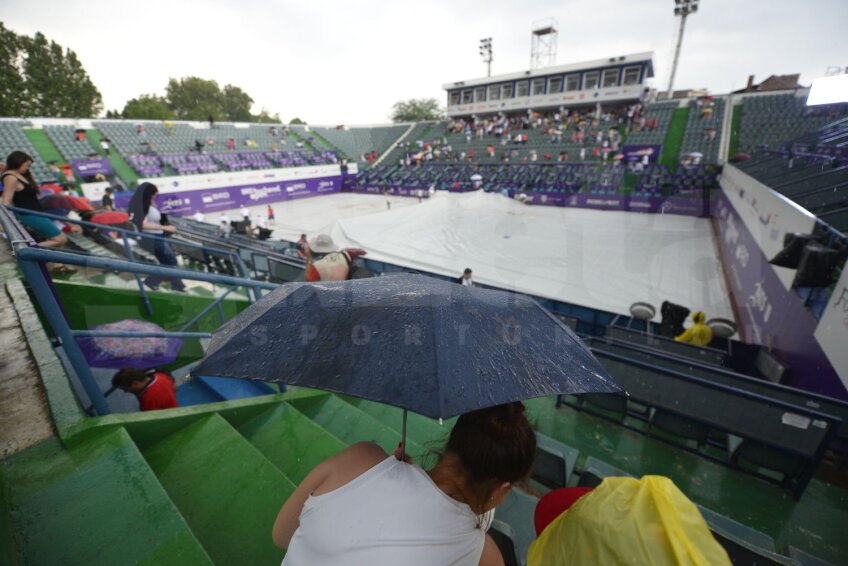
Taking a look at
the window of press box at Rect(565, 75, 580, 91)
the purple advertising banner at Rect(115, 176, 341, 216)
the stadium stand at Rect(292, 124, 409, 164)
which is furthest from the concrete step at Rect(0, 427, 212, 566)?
the window of press box at Rect(565, 75, 580, 91)

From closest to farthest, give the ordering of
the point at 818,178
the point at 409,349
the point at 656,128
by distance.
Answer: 1. the point at 409,349
2. the point at 818,178
3. the point at 656,128

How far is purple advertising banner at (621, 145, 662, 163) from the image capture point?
78.2 feet

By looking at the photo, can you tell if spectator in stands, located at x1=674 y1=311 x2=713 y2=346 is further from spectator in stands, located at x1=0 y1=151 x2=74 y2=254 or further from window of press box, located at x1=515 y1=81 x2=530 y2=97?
window of press box, located at x1=515 y1=81 x2=530 y2=97

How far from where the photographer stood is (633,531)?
88 centimetres

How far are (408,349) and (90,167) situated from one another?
2622cm

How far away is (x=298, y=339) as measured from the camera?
134 centimetres

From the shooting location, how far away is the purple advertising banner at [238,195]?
1973 centimetres

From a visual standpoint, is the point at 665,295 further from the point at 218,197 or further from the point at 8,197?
the point at 218,197

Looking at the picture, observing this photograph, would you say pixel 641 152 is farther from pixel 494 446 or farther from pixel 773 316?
pixel 494 446

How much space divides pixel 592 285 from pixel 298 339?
9.56 metres

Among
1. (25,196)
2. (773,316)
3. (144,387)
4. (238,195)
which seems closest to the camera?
(144,387)

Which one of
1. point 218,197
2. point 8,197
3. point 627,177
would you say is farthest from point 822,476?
point 218,197

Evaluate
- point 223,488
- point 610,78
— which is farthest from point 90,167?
point 610,78

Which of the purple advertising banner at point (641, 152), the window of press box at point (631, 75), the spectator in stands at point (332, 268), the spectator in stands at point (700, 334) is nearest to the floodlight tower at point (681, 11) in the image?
the window of press box at point (631, 75)
